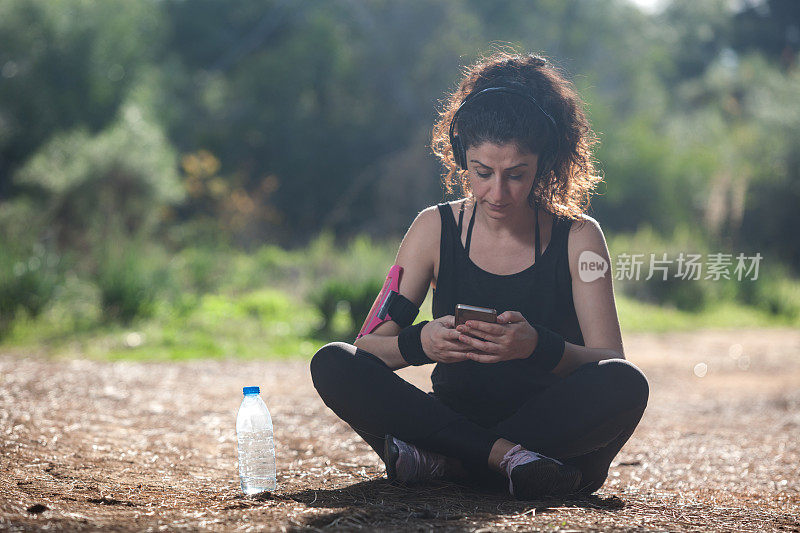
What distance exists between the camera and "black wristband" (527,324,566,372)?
8.18 feet

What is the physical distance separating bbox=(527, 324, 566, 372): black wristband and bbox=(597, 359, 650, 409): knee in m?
0.14

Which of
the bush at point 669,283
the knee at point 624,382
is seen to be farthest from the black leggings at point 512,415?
the bush at point 669,283

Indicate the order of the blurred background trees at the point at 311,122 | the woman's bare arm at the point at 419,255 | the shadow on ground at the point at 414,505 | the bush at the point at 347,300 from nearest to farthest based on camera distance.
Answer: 1. the shadow on ground at the point at 414,505
2. the woman's bare arm at the point at 419,255
3. the bush at the point at 347,300
4. the blurred background trees at the point at 311,122

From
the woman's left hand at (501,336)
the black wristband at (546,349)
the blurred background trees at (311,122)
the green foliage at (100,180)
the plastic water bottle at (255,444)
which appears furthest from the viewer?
the blurred background trees at (311,122)

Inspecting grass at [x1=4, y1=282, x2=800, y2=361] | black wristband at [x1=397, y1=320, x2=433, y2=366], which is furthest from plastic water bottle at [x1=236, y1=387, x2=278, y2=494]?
grass at [x1=4, y1=282, x2=800, y2=361]

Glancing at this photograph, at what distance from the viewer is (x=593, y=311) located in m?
2.67

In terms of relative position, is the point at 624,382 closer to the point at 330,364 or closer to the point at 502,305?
the point at 502,305

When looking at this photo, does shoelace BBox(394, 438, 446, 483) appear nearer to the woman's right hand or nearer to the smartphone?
the woman's right hand

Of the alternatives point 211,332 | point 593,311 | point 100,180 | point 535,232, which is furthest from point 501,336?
point 100,180

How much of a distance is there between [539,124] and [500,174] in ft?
0.68

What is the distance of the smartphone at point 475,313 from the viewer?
2.39 m

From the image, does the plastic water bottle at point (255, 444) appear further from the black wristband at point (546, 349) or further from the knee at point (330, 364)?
the black wristband at point (546, 349)

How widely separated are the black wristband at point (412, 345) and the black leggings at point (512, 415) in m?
0.08

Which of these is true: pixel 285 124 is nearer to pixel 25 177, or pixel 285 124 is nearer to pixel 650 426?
pixel 25 177
